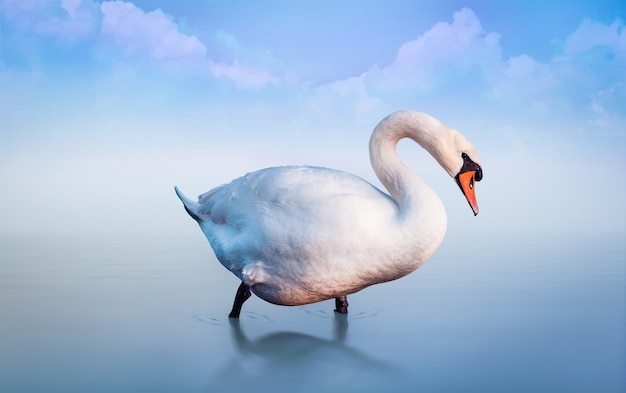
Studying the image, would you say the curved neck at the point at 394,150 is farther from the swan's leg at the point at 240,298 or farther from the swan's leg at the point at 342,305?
the swan's leg at the point at 240,298

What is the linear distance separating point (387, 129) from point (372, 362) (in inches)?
81.5

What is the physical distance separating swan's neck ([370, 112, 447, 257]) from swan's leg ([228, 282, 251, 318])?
1667 millimetres

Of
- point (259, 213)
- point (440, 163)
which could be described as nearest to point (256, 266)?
point (259, 213)

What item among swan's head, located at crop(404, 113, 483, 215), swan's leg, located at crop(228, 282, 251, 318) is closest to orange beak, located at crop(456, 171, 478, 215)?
swan's head, located at crop(404, 113, 483, 215)

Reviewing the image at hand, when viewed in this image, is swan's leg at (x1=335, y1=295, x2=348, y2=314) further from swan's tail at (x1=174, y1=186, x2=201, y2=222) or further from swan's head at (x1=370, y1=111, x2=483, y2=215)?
swan's head at (x1=370, y1=111, x2=483, y2=215)

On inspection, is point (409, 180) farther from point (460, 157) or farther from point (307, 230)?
point (307, 230)

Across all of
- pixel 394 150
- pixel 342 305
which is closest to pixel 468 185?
pixel 394 150

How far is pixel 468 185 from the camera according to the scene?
5.73 metres

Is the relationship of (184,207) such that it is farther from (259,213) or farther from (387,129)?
(387,129)

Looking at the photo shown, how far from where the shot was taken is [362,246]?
532 cm

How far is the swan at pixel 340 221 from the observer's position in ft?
17.5

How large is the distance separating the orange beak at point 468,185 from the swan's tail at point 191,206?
2.72 metres

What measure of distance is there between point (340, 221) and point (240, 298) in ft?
5.21

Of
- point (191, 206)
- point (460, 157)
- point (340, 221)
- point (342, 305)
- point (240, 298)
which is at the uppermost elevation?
point (191, 206)
